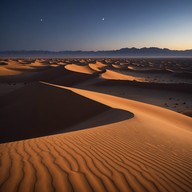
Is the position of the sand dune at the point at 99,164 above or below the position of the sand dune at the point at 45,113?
above

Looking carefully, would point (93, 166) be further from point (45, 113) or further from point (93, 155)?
point (45, 113)

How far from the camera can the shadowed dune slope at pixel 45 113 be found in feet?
26.2

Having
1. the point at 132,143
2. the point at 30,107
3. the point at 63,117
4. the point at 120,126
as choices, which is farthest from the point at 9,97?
the point at 132,143

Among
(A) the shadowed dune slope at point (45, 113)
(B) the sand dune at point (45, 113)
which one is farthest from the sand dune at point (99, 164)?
(B) the sand dune at point (45, 113)

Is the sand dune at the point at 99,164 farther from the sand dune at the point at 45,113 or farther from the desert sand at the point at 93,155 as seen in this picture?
the sand dune at the point at 45,113

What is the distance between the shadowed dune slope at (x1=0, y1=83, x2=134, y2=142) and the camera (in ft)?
26.2

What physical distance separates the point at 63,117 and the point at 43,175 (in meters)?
6.00

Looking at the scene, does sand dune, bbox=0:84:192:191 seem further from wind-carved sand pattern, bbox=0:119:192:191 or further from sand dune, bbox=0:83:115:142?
sand dune, bbox=0:83:115:142

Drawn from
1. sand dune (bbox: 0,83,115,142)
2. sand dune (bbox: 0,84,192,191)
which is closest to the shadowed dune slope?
sand dune (bbox: 0,83,115,142)

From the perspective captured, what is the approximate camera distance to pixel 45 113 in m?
9.36

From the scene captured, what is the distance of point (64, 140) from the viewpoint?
444cm

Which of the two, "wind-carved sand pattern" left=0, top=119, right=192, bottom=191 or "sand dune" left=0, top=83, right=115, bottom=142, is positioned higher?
"wind-carved sand pattern" left=0, top=119, right=192, bottom=191

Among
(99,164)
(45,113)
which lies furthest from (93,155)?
(45,113)

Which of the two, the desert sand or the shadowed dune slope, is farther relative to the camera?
the shadowed dune slope
